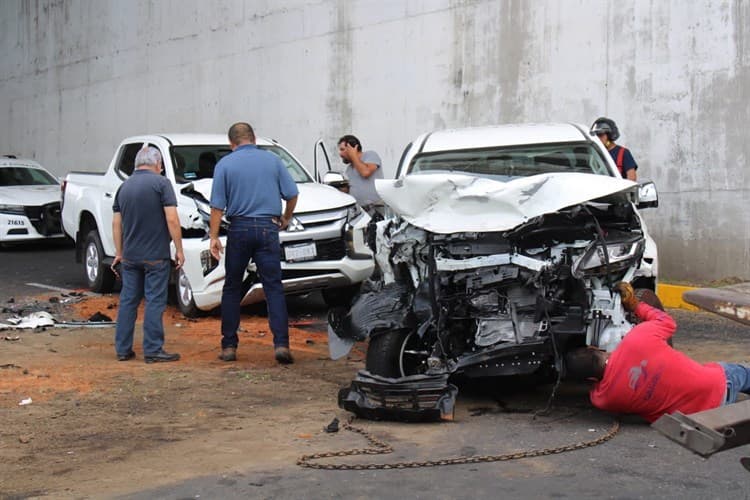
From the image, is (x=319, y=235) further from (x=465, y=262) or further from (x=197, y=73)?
(x=197, y=73)

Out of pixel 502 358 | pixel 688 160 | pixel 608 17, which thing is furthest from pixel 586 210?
pixel 608 17

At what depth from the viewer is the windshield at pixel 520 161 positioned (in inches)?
320

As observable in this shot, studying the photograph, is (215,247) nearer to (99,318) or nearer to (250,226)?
(250,226)

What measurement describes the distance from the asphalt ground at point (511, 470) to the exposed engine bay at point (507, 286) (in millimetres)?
343

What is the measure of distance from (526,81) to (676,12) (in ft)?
7.21

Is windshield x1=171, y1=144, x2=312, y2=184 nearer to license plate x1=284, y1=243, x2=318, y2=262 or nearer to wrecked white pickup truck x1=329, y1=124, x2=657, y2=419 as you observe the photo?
license plate x1=284, y1=243, x2=318, y2=262

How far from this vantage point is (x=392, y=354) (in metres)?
6.88

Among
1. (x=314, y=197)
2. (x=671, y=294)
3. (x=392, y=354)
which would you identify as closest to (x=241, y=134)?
(x=314, y=197)

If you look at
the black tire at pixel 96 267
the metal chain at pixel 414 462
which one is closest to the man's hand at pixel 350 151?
the black tire at pixel 96 267

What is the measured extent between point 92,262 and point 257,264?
4996 millimetres

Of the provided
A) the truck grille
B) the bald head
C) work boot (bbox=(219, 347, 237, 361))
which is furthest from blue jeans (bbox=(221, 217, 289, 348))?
the truck grille

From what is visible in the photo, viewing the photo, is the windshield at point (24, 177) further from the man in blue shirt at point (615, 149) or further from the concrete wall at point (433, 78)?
the man in blue shirt at point (615, 149)

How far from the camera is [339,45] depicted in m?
16.4

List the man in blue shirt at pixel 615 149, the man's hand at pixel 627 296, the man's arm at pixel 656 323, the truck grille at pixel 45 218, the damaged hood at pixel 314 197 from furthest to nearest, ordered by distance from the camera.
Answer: the truck grille at pixel 45 218 < the damaged hood at pixel 314 197 < the man in blue shirt at pixel 615 149 < the man's hand at pixel 627 296 < the man's arm at pixel 656 323
